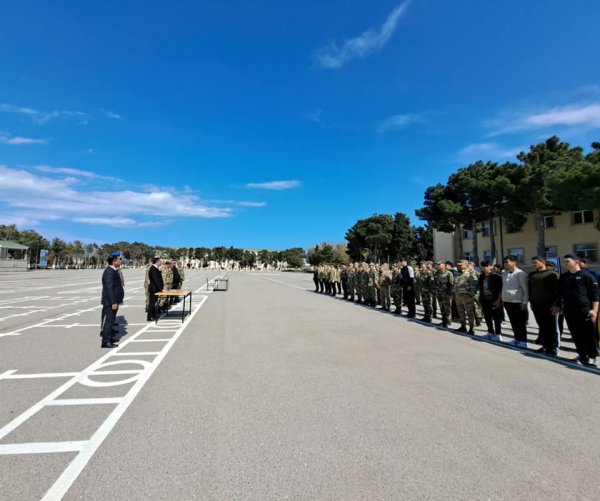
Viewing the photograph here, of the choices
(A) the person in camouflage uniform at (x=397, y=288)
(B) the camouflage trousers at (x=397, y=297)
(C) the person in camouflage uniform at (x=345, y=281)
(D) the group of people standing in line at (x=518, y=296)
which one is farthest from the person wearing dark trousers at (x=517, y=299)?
(C) the person in camouflage uniform at (x=345, y=281)

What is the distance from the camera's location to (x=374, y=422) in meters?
4.16

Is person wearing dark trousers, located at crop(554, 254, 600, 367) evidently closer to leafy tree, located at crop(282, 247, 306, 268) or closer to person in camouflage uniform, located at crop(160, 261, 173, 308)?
person in camouflage uniform, located at crop(160, 261, 173, 308)

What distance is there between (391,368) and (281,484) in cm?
383

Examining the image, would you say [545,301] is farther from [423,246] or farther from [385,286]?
[423,246]

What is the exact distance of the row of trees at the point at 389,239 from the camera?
74.4 metres

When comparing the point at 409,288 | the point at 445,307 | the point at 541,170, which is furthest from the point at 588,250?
the point at 445,307

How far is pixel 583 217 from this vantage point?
3406 cm

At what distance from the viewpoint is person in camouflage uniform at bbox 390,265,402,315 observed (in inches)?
576

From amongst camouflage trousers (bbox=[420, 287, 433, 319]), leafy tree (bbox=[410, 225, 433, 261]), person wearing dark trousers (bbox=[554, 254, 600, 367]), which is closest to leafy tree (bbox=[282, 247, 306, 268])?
leafy tree (bbox=[410, 225, 433, 261])

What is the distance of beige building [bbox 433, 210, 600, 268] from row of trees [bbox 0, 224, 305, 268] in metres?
82.6

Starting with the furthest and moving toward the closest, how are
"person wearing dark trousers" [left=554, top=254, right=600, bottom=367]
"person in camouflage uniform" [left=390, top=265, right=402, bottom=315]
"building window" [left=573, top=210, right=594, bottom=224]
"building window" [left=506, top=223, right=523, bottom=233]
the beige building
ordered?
"building window" [left=506, top=223, right=523, bottom=233] → the beige building → "building window" [left=573, top=210, right=594, bottom=224] → "person in camouflage uniform" [left=390, top=265, right=402, bottom=315] → "person wearing dark trousers" [left=554, top=254, right=600, bottom=367]

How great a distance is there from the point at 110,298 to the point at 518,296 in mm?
8850

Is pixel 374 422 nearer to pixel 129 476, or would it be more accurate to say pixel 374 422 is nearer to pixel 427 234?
pixel 129 476

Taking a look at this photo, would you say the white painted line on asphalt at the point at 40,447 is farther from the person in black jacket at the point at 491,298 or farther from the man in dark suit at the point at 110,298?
the person in black jacket at the point at 491,298
